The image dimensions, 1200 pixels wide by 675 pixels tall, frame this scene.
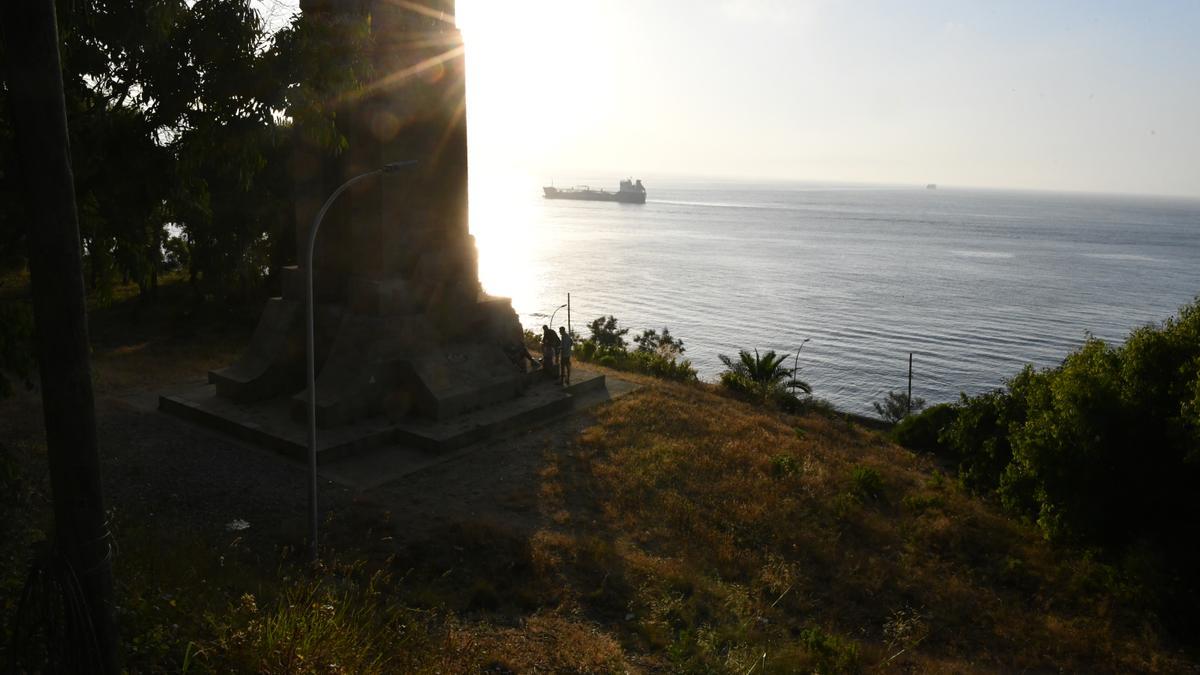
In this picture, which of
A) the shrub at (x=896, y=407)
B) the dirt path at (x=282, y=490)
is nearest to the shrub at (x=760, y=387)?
the shrub at (x=896, y=407)

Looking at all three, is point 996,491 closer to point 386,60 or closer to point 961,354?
point 386,60

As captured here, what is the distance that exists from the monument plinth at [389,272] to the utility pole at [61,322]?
34.7 feet

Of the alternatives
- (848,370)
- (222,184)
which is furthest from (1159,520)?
(848,370)

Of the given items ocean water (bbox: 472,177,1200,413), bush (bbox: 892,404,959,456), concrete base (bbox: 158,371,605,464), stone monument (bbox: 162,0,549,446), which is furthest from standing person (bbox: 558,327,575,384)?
ocean water (bbox: 472,177,1200,413)

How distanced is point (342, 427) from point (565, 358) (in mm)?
5892

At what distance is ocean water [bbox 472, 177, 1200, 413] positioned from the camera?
48781mm

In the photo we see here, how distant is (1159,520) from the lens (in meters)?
13.6

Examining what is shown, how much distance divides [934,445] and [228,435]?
19.4 metres

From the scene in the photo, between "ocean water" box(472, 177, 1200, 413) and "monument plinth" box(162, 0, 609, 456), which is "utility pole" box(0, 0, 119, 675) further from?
"ocean water" box(472, 177, 1200, 413)

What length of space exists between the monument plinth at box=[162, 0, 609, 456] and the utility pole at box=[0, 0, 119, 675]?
10582 mm

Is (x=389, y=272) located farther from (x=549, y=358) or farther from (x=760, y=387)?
(x=760, y=387)

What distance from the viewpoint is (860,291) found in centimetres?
7369

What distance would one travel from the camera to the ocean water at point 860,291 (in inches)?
1921

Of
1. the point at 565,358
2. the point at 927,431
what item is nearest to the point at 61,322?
the point at 565,358
